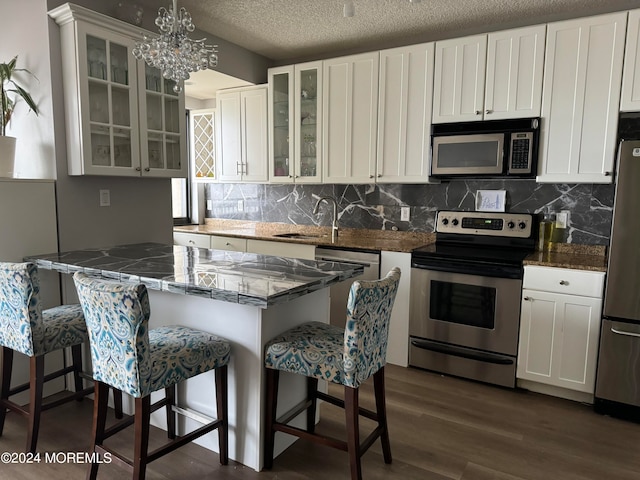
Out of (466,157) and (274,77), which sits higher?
(274,77)

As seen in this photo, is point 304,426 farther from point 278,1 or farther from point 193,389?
point 278,1

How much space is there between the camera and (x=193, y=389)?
219 centimetres

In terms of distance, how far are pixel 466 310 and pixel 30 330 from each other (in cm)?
256

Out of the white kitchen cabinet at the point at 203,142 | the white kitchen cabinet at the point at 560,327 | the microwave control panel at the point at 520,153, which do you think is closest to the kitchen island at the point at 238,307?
the white kitchen cabinet at the point at 560,327

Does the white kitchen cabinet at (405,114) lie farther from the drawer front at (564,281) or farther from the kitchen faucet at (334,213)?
the drawer front at (564,281)

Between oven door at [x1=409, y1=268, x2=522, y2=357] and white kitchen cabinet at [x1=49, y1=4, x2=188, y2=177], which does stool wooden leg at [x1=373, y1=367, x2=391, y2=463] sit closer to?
oven door at [x1=409, y1=268, x2=522, y2=357]

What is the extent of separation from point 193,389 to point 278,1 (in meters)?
2.59

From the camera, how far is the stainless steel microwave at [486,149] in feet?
9.84

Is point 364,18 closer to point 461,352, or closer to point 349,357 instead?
point 461,352

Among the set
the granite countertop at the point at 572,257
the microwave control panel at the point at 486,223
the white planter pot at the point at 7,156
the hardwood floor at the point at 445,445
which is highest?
the white planter pot at the point at 7,156

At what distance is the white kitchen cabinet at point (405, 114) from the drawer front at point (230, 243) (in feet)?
4.66

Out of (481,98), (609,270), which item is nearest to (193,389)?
(609,270)

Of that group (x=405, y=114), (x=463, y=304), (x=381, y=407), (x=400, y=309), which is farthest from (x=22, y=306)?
(x=405, y=114)

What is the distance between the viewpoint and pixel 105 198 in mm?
3000
